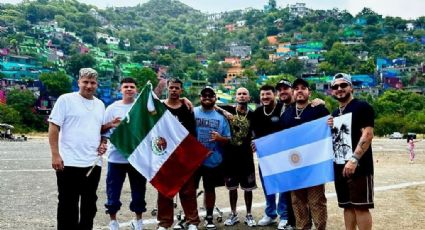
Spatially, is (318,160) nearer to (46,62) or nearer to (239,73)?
(46,62)

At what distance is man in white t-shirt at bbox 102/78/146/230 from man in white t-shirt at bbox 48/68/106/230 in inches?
25.4

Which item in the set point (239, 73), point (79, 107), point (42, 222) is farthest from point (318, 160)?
point (239, 73)

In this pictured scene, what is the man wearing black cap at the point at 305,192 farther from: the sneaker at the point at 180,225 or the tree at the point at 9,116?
the tree at the point at 9,116

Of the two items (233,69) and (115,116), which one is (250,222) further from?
(233,69)

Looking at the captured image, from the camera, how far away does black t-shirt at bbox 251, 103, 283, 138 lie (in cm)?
660

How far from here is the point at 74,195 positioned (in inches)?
211

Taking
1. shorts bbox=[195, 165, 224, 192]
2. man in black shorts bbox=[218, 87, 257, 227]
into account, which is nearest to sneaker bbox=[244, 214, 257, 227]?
man in black shorts bbox=[218, 87, 257, 227]

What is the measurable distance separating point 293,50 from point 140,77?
7582 centimetres

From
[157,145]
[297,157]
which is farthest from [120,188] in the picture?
[297,157]

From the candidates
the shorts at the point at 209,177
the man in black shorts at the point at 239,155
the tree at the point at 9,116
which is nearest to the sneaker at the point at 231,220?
the man in black shorts at the point at 239,155

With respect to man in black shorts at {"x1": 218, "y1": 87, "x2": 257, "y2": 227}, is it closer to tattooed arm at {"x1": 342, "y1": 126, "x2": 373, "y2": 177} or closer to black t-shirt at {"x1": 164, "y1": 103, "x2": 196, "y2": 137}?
black t-shirt at {"x1": 164, "y1": 103, "x2": 196, "y2": 137}

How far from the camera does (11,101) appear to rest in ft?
213

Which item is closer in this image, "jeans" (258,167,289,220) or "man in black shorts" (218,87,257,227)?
"jeans" (258,167,289,220)

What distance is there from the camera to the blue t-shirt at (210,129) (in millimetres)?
6621
